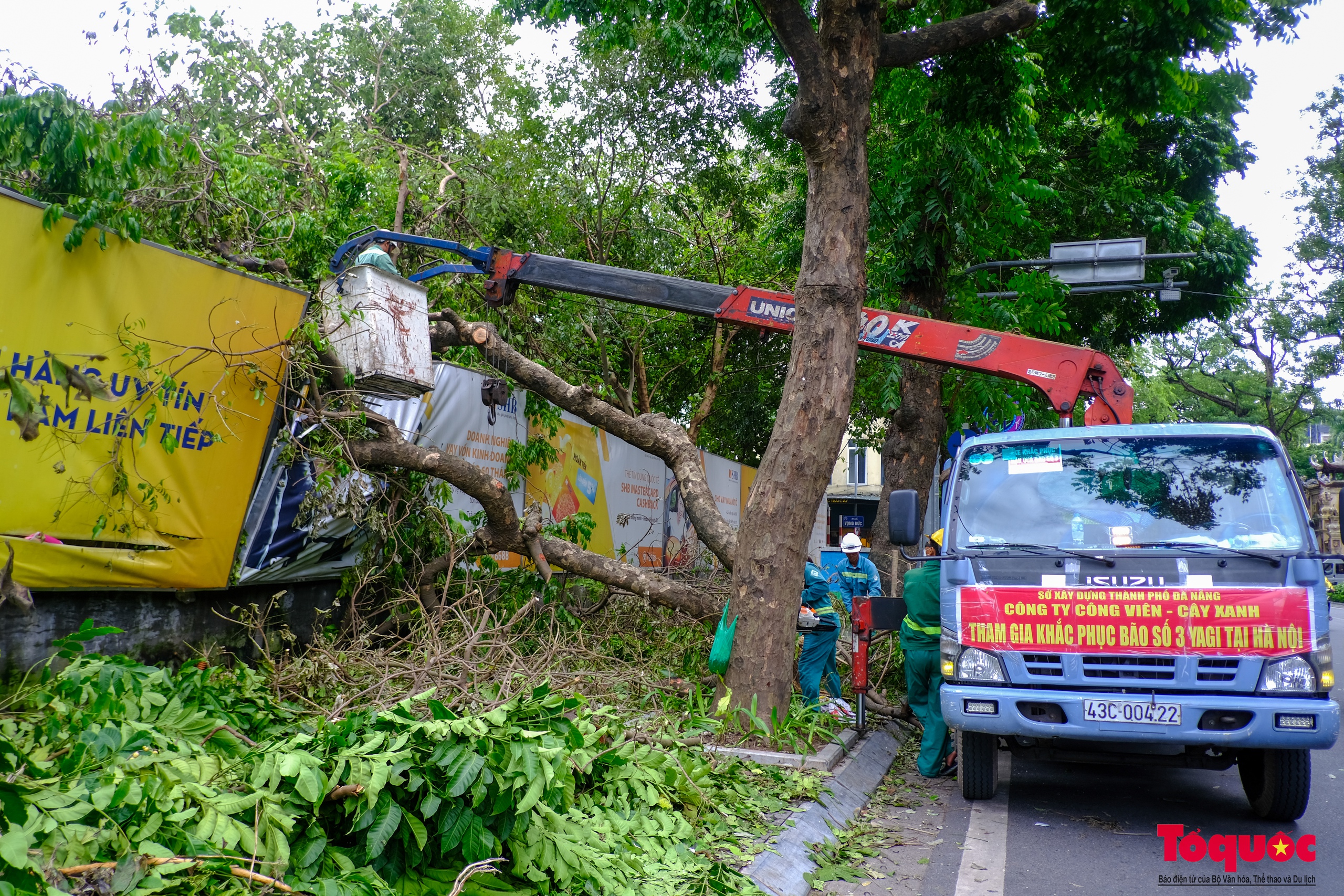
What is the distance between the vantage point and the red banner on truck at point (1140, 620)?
5027 mm

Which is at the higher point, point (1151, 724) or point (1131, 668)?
point (1131, 668)

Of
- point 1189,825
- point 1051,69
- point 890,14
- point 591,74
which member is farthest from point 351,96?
point 1189,825

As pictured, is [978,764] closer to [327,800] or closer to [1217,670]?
[1217,670]

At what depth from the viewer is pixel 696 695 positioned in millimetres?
6988

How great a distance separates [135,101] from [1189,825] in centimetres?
923

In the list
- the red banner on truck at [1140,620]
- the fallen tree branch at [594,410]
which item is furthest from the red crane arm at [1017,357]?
the red banner on truck at [1140,620]

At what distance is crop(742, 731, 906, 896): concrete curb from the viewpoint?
14.1 feet

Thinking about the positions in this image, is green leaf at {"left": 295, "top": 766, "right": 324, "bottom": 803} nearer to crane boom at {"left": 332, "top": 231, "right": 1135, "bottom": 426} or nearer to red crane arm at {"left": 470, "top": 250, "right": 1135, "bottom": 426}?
crane boom at {"left": 332, "top": 231, "right": 1135, "bottom": 426}

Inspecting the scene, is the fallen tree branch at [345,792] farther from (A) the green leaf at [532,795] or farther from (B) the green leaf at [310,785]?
(A) the green leaf at [532,795]

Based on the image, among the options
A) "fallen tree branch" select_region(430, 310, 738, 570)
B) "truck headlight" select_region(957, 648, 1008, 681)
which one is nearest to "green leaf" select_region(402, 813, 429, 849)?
"truck headlight" select_region(957, 648, 1008, 681)

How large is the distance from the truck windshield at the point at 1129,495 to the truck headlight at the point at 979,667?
699 millimetres

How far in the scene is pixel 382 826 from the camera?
3.26 metres

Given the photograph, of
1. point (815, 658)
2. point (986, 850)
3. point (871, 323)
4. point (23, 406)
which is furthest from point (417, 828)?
point (871, 323)

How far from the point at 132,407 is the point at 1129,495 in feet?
20.2
